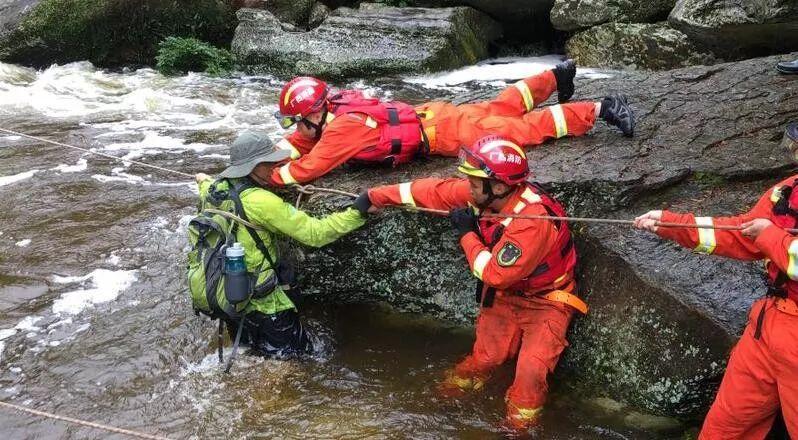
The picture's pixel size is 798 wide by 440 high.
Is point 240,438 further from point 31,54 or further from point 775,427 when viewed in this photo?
point 31,54

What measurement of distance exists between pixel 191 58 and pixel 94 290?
404 inches

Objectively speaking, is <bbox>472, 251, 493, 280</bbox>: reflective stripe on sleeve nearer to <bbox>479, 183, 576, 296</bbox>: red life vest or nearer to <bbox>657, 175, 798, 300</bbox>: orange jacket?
<bbox>479, 183, 576, 296</bbox>: red life vest

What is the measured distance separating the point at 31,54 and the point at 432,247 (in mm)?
14662

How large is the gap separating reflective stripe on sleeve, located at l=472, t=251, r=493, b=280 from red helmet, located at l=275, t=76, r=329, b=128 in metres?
2.33

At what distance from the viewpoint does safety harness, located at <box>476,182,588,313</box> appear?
4875 mm

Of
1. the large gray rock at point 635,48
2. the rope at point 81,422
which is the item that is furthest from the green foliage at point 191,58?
the rope at point 81,422

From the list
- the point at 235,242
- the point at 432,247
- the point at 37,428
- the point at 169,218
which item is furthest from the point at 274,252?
the point at 169,218

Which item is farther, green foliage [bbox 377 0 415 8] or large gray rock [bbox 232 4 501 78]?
green foliage [bbox 377 0 415 8]

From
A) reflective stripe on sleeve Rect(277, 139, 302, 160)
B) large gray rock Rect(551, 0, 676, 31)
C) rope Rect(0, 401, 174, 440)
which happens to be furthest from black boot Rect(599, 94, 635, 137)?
large gray rock Rect(551, 0, 676, 31)

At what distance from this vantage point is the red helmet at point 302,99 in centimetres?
604

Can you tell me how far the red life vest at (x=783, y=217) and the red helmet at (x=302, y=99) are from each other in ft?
12.5

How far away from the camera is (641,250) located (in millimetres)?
5078

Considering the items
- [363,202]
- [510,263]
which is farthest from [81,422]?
[510,263]

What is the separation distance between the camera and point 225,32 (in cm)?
1725
